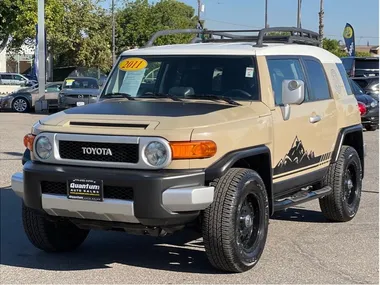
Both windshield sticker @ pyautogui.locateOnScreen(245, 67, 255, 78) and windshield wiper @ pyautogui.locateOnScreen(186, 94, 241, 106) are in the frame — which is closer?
windshield wiper @ pyautogui.locateOnScreen(186, 94, 241, 106)

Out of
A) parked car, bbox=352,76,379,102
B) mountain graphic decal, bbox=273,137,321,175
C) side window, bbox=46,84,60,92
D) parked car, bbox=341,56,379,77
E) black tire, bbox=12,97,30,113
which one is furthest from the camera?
side window, bbox=46,84,60,92

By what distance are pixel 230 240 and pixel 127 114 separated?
132cm

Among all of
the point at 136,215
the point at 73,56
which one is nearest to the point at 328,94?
the point at 136,215

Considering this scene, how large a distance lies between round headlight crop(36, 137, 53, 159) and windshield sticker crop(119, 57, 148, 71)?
158 cm

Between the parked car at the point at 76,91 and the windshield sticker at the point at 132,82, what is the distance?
16018 millimetres

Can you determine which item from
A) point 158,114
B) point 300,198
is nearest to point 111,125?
point 158,114

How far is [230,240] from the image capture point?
5332 mm

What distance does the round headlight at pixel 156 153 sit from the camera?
509 centimetres

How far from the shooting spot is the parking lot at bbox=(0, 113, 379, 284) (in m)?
5.62

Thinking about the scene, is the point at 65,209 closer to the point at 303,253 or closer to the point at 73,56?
the point at 303,253

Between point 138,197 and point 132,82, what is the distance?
6.27 feet

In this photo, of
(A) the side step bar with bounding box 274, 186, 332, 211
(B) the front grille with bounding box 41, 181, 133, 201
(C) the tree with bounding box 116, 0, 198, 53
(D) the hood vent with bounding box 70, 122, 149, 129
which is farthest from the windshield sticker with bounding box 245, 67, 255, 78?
(C) the tree with bounding box 116, 0, 198, 53

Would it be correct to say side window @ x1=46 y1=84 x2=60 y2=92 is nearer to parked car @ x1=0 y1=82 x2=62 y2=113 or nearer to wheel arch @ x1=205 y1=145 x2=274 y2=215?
parked car @ x1=0 y1=82 x2=62 y2=113

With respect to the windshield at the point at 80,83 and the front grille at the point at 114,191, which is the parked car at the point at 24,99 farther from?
the front grille at the point at 114,191
